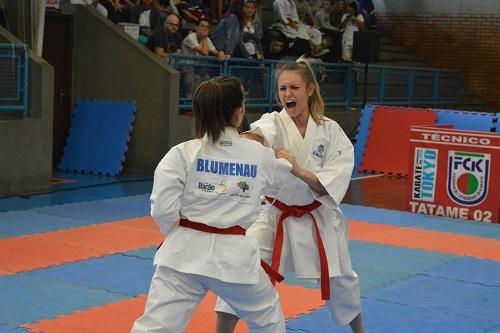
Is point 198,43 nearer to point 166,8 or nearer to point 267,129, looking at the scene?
point 166,8

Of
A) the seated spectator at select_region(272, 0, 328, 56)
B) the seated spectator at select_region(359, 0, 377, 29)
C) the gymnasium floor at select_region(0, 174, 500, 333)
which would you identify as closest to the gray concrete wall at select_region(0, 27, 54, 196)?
the gymnasium floor at select_region(0, 174, 500, 333)

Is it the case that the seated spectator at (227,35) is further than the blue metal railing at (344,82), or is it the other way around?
the seated spectator at (227,35)

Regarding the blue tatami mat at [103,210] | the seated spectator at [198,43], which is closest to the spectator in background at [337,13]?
the seated spectator at [198,43]

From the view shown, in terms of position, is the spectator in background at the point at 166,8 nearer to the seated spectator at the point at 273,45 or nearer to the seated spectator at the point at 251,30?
the seated spectator at the point at 251,30

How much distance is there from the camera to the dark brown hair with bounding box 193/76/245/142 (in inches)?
143

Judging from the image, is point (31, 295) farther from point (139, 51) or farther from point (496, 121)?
point (496, 121)

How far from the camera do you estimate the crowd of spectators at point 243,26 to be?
13.5 meters

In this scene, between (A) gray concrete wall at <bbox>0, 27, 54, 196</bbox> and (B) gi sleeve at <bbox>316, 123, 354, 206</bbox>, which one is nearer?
(B) gi sleeve at <bbox>316, 123, 354, 206</bbox>

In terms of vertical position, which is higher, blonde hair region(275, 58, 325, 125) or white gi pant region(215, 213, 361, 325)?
blonde hair region(275, 58, 325, 125)

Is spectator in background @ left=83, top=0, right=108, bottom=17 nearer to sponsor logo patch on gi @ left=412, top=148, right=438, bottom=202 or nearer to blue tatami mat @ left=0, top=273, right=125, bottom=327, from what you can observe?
sponsor logo patch on gi @ left=412, top=148, right=438, bottom=202

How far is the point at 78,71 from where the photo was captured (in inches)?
526

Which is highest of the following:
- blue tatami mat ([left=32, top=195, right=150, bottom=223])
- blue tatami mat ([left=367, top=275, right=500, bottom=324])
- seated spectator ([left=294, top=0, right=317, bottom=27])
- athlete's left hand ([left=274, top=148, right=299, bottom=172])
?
seated spectator ([left=294, top=0, right=317, bottom=27])

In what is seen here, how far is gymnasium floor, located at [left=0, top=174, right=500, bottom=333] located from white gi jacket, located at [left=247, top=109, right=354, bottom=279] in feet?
3.16

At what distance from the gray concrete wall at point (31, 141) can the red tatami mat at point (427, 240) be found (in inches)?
171
